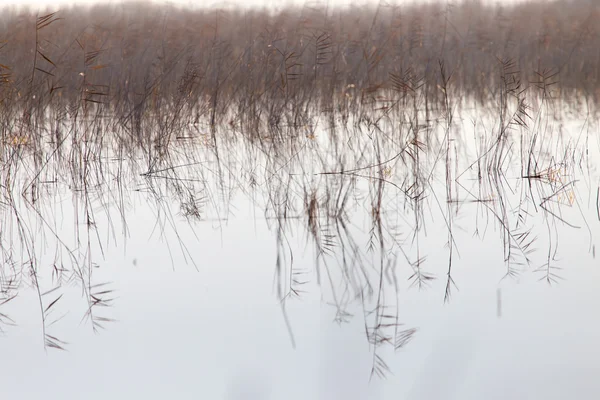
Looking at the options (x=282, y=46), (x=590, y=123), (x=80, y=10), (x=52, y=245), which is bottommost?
(x=52, y=245)

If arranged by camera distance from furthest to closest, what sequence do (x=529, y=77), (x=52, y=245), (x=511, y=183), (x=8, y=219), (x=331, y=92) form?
(x=529, y=77) < (x=331, y=92) < (x=511, y=183) < (x=8, y=219) < (x=52, y=245)

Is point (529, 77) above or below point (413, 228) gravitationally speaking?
above

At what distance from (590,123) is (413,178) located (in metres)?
1.69

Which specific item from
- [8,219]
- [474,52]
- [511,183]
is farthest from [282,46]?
[8,219]

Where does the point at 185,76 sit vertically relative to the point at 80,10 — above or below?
below

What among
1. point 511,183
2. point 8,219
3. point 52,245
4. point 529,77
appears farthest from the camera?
point 529,77

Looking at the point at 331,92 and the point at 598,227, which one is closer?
the point at 598,227

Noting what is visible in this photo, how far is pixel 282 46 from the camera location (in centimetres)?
426

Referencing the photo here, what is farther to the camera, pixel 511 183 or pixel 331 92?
pixel 331 92

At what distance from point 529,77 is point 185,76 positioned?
258cm

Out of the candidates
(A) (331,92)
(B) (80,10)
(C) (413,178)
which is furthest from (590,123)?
(B) (80,10)

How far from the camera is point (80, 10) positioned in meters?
5.75

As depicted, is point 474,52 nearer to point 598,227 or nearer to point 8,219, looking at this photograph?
point 598,227

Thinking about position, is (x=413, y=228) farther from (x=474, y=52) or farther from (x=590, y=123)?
(x=474, y=52)
